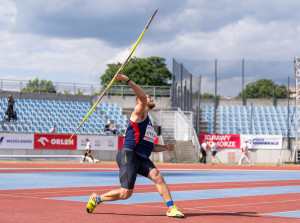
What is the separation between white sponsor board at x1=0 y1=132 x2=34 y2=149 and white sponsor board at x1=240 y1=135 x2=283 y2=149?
15.9 metres

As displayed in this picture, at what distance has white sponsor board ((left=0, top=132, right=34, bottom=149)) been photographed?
33250 mm

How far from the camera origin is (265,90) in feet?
156

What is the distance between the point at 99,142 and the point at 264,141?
42.6ft

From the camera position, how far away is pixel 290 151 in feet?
133

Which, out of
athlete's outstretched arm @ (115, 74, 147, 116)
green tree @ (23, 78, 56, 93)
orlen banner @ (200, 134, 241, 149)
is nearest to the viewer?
athlete's outstretched arm @ (115, 74, 147, 116)

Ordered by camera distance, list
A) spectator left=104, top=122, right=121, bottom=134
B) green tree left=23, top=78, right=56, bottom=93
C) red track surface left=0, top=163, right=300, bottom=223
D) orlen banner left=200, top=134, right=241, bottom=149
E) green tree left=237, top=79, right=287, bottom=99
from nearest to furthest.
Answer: red track surface left=0, top=163, right=300, bottom=223 < spectator left=104, top=122, right=121, bottom=134 < orlen banner left=200, top=134, right=241, bottom=149 < green tree left=23, top=78, right=56, bottom=93 < green tree left=237, top=79, right=287, bottom=99

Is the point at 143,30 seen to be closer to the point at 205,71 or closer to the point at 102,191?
the point at 102,191

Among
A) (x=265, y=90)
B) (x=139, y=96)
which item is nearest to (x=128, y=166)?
(x=139, y=96)

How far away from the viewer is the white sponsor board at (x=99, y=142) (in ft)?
115

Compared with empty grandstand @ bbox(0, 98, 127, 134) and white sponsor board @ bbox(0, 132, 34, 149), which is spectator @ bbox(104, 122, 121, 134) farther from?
white sponsor board @ bbox(0, 132, 34, 149)

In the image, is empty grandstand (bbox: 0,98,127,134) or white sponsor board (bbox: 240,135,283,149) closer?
empty grandstand (bbox: 0,98,127,134)

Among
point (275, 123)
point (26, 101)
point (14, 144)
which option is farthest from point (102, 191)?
point (275, 123)

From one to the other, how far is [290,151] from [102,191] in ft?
96.8

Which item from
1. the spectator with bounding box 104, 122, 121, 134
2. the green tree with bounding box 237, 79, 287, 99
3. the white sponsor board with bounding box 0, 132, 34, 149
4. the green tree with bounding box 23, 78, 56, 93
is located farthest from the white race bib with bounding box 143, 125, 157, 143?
the green tree with bounding box 237, 79, 287, 99
